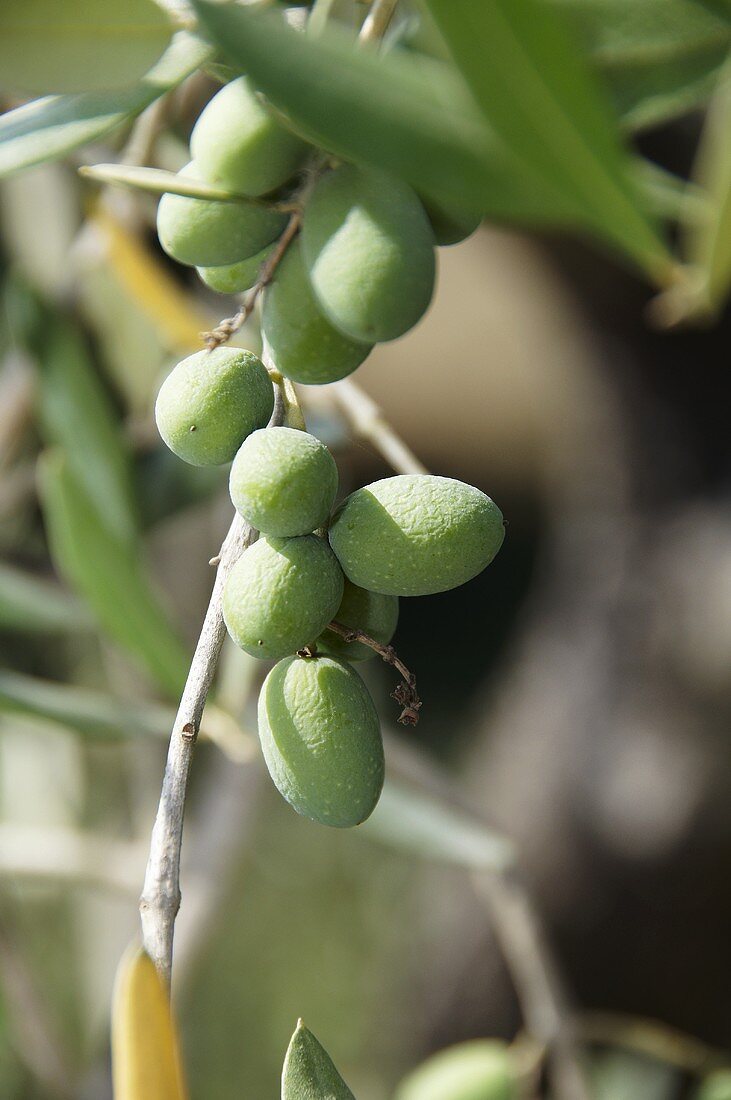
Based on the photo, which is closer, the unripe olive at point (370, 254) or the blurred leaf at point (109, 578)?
the unripe olive at point (370, 254)

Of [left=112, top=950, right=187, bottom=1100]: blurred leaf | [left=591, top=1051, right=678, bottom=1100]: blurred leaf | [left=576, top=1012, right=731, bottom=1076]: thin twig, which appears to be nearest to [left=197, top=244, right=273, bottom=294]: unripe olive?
[left=112, top=950, right=187, bottom=1100]: blurred leaf

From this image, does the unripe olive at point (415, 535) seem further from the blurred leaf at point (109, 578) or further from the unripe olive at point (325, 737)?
the blurred leaf at point (109, 578)

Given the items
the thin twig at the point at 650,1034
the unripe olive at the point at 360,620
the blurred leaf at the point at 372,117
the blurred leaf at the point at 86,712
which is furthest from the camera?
the thin twig at the point at 650,1034

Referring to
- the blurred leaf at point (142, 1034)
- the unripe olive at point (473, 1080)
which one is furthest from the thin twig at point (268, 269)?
the unripe olive at point (473, 1080)

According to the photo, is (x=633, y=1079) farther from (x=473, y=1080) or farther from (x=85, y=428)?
(x=85, y=428)

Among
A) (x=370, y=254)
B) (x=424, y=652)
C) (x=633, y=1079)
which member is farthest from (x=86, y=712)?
(x=424, y=652)

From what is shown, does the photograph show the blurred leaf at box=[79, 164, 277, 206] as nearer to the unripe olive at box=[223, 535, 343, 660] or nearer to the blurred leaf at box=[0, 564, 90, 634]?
the unripe olive at box=[223, 535, 343, 660]
